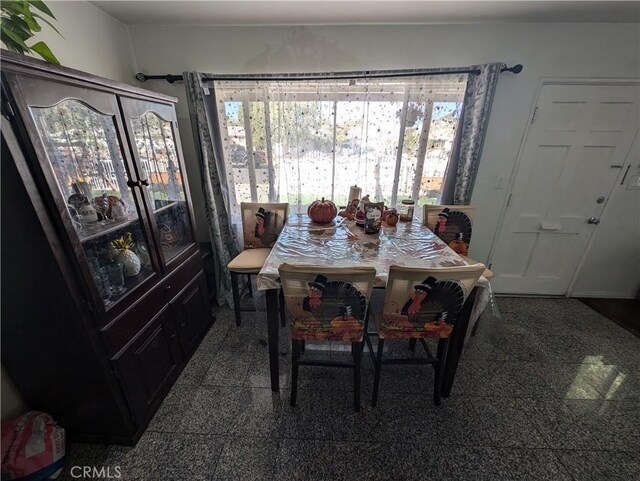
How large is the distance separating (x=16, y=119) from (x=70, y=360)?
39.3 inches

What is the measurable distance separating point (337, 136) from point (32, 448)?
253cm

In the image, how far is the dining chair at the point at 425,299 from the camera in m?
1.07

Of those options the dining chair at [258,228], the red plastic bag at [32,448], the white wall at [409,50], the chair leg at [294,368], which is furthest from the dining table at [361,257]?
the white wall at [409,50]

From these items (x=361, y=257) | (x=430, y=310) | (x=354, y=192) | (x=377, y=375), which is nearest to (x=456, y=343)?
(x=430, y=310)

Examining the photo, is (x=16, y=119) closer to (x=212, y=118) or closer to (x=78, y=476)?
(x=212, y=118)

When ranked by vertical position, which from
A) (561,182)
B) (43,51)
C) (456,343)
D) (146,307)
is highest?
(43,51)

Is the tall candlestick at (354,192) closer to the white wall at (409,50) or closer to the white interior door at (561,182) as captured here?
the white wall at (409,50)

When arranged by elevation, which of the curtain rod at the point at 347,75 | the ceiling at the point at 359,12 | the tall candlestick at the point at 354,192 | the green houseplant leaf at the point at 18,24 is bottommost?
the tall candlestick at the point at 354,192

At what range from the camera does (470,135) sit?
2.01m

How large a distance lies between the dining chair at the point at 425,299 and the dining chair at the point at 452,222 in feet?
3.02

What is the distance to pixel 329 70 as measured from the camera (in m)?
1.99

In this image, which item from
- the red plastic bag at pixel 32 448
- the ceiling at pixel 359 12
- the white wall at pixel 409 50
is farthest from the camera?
the white wall at pixel 409 50

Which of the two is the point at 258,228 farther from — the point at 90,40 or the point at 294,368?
the point at 90,40

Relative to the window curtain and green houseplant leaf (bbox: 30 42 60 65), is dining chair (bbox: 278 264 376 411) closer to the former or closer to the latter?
green houseplant leaf (bbox: 30 42 60 65)
